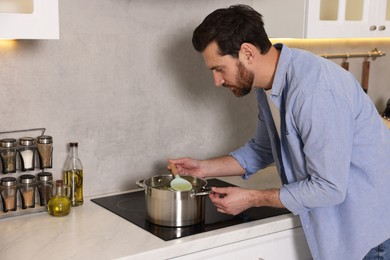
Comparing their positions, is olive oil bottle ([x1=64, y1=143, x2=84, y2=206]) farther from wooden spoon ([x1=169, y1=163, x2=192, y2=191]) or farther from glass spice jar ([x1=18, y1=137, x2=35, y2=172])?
wooden spoon ([x1=169, y1=163, x2=192, y2=191])

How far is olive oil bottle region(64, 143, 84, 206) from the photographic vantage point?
221 cm

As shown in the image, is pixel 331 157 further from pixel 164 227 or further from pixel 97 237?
pixel 97 237

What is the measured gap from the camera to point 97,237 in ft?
6.21

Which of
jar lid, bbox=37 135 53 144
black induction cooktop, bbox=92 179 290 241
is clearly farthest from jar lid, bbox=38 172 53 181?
black induction cooktop, bbox=92 179 290 241

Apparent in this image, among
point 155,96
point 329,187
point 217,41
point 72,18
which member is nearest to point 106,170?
point 155,96

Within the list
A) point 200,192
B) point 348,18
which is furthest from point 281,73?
point 348,18

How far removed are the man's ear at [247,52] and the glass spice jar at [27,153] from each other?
0.80m

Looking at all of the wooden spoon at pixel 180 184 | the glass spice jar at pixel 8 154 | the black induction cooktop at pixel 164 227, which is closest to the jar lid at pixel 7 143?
the glass spice jar at pixel 8 154

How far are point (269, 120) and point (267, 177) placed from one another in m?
0.62

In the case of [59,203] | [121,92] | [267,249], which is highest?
[121,92]

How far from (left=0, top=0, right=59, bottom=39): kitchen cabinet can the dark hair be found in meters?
0.47

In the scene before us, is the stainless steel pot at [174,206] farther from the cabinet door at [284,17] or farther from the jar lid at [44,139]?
the cabinet door at [284,17]

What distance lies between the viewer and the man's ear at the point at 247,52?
1905 mm

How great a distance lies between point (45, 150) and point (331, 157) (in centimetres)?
100
